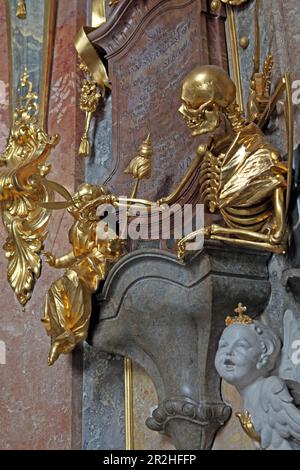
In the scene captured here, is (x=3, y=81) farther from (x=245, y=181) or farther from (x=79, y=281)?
(x=245, y=181)

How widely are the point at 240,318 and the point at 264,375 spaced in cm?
19

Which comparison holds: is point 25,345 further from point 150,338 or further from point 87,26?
point 87,26

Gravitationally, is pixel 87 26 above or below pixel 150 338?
above

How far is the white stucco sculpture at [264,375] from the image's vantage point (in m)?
2.37

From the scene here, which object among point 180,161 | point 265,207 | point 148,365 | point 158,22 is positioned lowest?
point 148,365

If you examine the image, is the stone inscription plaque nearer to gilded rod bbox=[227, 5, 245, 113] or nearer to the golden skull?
gilded rod bbox=[227, 5, 245, 113]

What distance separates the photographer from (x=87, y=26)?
384cm

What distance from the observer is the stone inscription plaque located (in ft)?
10.6

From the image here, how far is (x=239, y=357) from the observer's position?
2480 mm

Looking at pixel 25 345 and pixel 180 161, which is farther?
pixel 25 345

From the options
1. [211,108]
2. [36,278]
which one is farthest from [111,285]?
[211,108]

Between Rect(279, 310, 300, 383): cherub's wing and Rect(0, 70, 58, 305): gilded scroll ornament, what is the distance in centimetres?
116

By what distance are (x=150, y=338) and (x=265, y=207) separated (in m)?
0.63

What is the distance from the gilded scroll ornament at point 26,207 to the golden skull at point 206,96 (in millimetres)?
763
